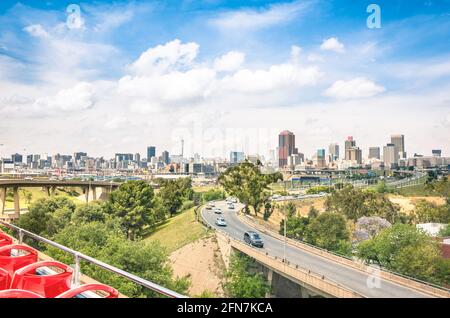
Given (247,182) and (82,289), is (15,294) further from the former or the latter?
(247,182)

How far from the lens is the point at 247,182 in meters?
14.4

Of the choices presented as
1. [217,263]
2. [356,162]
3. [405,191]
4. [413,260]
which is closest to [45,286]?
[217,263]

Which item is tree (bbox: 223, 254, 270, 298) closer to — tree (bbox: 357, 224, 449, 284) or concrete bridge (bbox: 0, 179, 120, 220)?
tree (bbox: 357, 224, 449, 284)

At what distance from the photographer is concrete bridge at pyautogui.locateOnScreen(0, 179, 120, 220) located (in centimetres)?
1372

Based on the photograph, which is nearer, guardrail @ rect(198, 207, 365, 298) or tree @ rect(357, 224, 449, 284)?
guardrail @ rect(198, 207, 365, 298)

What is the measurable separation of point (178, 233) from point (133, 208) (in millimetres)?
2381

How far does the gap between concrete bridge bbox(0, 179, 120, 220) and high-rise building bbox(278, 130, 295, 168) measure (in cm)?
904

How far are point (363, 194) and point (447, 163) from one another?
7487 millimetres

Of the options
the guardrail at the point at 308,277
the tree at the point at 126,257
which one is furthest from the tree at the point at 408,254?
the tree at the point at 126,257

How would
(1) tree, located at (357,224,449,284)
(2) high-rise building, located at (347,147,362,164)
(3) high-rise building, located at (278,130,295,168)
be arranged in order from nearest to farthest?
1. (3) high-rise building, located at (278,130,295,168)
2. (1) tree, located at (357,224,449,284)
3. (2) high-rise building, located at (347,147,362,164)

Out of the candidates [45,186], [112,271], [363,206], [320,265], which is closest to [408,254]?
[320,265]

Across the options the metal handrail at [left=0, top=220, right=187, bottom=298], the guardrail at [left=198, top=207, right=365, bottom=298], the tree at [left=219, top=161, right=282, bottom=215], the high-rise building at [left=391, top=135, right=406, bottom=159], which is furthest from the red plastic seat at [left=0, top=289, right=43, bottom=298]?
the tree at [left=219, top=161, right=282, bottom=215]

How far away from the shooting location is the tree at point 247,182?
46.2 ft
